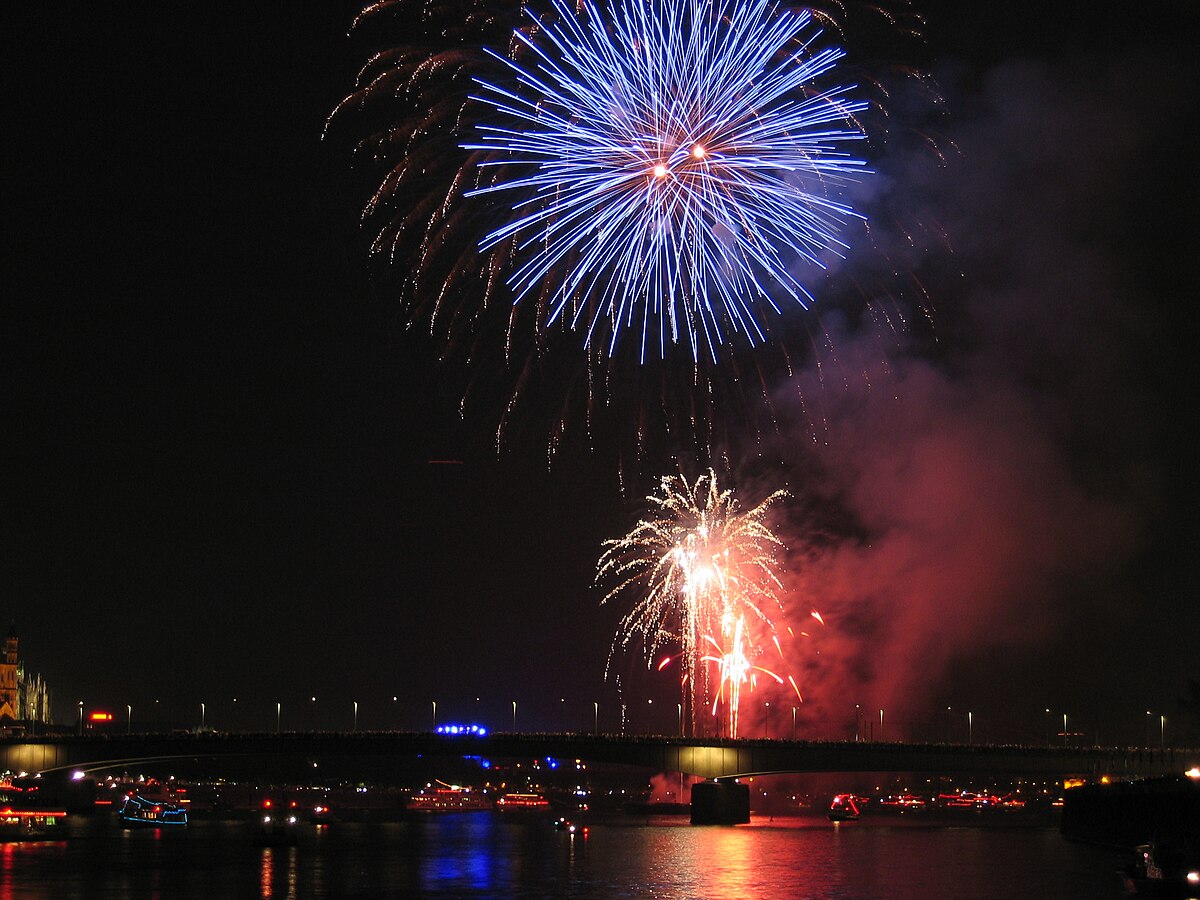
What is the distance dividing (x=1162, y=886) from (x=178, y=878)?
175 feet

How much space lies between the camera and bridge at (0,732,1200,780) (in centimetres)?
15050

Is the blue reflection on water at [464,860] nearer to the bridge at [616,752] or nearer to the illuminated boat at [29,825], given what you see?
the bridge at [616,752]

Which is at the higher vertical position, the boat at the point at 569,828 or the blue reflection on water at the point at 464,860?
the blue reflection on water at the point at 464,860

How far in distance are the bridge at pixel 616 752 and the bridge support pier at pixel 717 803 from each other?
2223 mm

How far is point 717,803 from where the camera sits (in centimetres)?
15812

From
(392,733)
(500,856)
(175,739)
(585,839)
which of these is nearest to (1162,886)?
(500,856)

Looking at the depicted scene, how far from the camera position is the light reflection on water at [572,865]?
76562mm

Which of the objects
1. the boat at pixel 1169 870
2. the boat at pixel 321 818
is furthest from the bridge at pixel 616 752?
the boat at pixel 1169 870

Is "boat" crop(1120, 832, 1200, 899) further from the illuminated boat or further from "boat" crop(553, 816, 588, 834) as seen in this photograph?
the illuminated boat

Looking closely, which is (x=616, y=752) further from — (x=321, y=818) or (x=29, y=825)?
(x=29, y=825)

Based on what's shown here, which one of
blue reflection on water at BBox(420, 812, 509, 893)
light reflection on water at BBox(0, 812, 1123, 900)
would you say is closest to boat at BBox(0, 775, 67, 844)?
light reflection on water at BBox(0, 812, 1123, 900)

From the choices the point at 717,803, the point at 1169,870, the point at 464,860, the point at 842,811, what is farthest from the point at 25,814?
the point at 1169,870

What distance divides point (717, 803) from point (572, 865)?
2503 inches

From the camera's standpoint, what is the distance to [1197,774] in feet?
362
